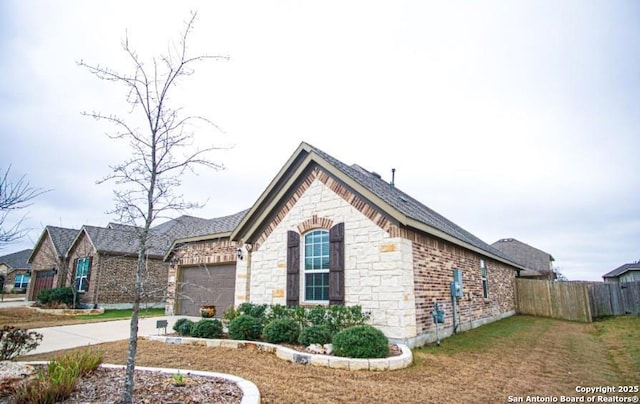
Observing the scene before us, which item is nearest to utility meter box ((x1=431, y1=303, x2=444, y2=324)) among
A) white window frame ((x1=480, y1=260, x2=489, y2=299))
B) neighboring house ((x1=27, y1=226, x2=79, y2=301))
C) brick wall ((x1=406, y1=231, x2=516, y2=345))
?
brick wall ((x1=406, y1=231, x2=516, y2=345))

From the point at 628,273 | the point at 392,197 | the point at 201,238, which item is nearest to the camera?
the point at 392,197

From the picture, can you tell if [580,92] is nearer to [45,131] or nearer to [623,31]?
[623,31]

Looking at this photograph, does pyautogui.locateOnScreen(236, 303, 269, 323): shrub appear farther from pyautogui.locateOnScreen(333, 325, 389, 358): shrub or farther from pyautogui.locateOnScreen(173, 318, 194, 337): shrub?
pyautogui.locateOnScreen(333, 325, 389, 358): shrub

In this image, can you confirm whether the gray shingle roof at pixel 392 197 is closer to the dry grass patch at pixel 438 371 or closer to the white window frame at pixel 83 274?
the dry grass patch at pixel 438 371

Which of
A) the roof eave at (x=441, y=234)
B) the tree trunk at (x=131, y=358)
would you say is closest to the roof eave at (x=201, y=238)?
the roof eave at (x=441, y=234)

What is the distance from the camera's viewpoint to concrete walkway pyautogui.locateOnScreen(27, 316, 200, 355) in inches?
356

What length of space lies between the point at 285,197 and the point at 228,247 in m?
4.46

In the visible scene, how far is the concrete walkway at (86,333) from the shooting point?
9031 millimetres

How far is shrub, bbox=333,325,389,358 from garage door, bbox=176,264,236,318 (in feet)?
25.2

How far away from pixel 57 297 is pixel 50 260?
17.4ft

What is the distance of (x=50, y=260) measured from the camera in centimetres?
2302

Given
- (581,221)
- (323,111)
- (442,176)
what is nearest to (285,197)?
(323,111)

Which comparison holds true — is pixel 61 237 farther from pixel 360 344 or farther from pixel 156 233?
pixel 360 344

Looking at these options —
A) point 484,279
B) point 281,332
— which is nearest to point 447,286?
point 484,279
